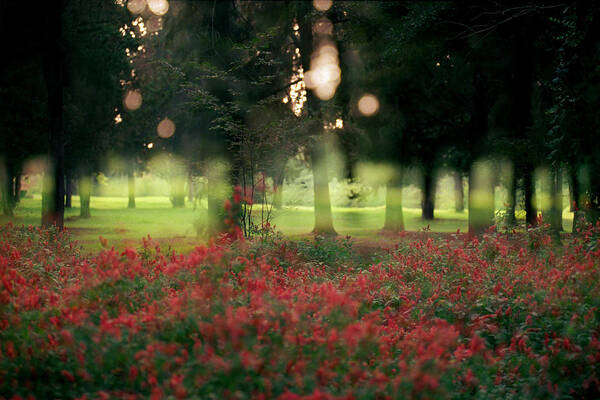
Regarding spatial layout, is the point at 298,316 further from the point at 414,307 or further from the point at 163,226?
the point at 163,226

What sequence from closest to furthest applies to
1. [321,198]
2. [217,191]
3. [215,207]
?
[217,191]
[215,207]
[321,198]

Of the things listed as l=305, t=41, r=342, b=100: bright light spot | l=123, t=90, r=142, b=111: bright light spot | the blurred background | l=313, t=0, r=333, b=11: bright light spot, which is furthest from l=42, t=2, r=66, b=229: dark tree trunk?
l=305, t=41, r=342, b=100: bright light spot

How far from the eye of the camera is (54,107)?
50.3 feet

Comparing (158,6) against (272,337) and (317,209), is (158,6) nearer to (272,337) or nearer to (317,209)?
(317,209)

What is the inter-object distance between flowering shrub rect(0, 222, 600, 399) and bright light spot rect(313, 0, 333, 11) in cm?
1311

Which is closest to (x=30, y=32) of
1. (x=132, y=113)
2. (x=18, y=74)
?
(x=18, y=74)

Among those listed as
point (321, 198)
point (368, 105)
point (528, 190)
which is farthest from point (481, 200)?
point (321, 198)

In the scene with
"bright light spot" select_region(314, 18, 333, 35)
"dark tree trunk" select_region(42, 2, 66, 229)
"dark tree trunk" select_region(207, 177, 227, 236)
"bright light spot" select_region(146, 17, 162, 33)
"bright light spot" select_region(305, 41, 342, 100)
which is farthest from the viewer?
"bright light spot" select_region(146, 17, 162, 33)

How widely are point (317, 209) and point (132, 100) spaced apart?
413 inches

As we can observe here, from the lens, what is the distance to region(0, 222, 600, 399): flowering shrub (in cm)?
347

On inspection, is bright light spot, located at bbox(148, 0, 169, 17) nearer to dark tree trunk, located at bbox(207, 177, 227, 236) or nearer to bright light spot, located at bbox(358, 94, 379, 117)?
dark tree trunk, located at bbox(207, 177, 227, 236)

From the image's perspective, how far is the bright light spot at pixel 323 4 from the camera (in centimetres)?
1753

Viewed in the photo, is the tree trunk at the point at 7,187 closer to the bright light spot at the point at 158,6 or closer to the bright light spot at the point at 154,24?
the bright light spot at the point at 154,24

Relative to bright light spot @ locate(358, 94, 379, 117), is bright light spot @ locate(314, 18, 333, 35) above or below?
above
